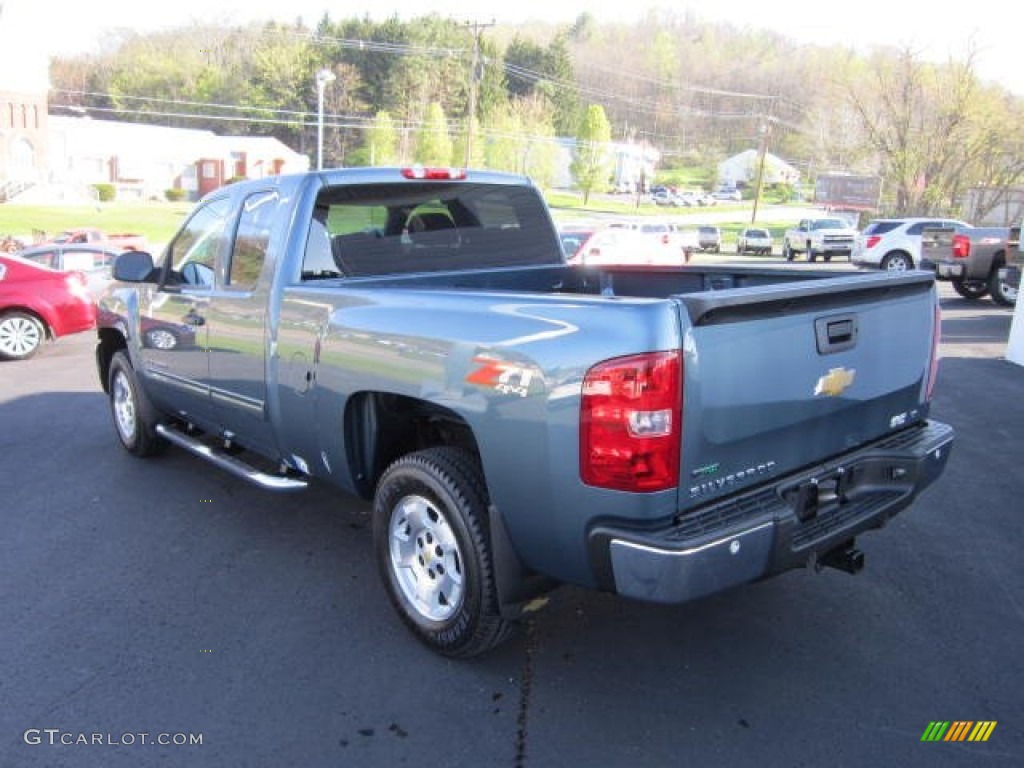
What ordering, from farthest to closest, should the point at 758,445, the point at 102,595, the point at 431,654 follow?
the point at 102,595 < the point at 431,654 < the point at 758,445

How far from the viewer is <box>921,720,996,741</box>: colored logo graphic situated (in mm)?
2941

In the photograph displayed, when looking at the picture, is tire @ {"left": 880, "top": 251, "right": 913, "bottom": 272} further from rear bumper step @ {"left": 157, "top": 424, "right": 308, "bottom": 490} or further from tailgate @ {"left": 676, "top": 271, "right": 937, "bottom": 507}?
rear bumper step @ {"left": 157, "top": 424, "right": 308, "bottom": 490}

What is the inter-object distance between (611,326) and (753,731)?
155 centimetres

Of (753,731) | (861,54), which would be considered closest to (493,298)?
(753,731)

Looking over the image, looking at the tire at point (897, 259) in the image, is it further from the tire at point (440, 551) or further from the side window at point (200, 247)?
the tire at point (440, 551)

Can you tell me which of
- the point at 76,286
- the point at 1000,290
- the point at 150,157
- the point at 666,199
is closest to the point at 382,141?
the point at 150,157

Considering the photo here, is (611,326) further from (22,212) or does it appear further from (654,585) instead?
(22,212)

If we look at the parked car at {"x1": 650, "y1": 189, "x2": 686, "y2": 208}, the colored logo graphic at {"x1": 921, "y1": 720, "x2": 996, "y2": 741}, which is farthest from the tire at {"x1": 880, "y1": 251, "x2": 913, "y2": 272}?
the parked car at {"x1": 650, "y1": 189, "x2": 686, "y2": 208}

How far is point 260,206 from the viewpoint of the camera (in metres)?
4.52

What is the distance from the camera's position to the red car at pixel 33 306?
10695 millimetres

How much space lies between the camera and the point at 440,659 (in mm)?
3463

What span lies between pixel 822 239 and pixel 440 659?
1461 inches

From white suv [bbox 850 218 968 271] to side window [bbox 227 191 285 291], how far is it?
2189 centimetres

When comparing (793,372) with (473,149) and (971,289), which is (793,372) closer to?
(971,289)
